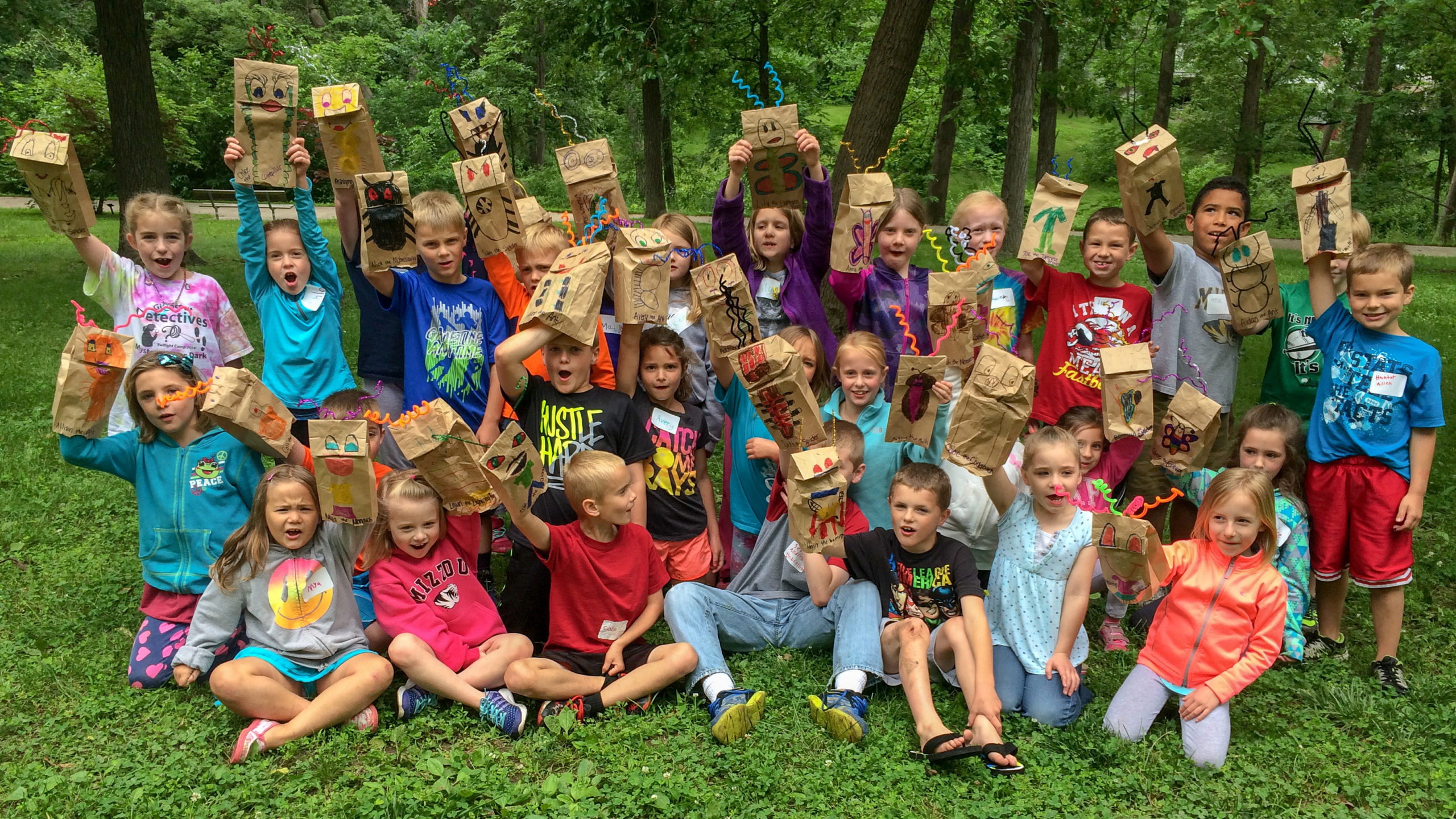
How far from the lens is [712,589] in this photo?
13.0 ft

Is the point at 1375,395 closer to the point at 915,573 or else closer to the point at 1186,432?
the point at 1186,432

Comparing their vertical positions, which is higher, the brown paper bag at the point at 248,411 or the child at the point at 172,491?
the brown paper bag at the point at 248,411

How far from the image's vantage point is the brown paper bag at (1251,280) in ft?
13.2

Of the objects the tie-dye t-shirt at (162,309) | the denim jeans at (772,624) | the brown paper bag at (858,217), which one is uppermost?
the brown paper bag at (858,217)

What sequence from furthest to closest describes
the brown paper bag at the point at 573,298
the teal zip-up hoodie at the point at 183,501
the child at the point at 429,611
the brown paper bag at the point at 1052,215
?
the brown paper bag at the point at 1052,215
the teal zip-up hoodie at the point at 183,501
the brown paper bag at the point at 573,298
the child at the point at 429,611

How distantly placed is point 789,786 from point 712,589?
956 millimetres

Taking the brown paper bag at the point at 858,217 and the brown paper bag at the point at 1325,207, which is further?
the brown paper bag at the point at 858,217

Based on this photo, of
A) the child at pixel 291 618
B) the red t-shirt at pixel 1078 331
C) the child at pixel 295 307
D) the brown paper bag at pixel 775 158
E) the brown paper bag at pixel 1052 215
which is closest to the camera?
the child at pixel 291 618

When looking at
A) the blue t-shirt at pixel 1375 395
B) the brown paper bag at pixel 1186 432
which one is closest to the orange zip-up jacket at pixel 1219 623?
the brown paper bag at pixel 1186 432

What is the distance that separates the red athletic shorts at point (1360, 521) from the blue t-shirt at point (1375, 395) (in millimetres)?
51

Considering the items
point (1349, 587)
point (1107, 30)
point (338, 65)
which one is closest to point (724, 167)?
point (338, 65)

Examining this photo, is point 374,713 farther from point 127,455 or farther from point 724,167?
point 724,167

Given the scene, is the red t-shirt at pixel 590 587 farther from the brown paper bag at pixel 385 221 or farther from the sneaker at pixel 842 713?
the brown paper bag at pixel 385 221

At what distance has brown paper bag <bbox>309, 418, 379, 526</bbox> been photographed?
331 cm
